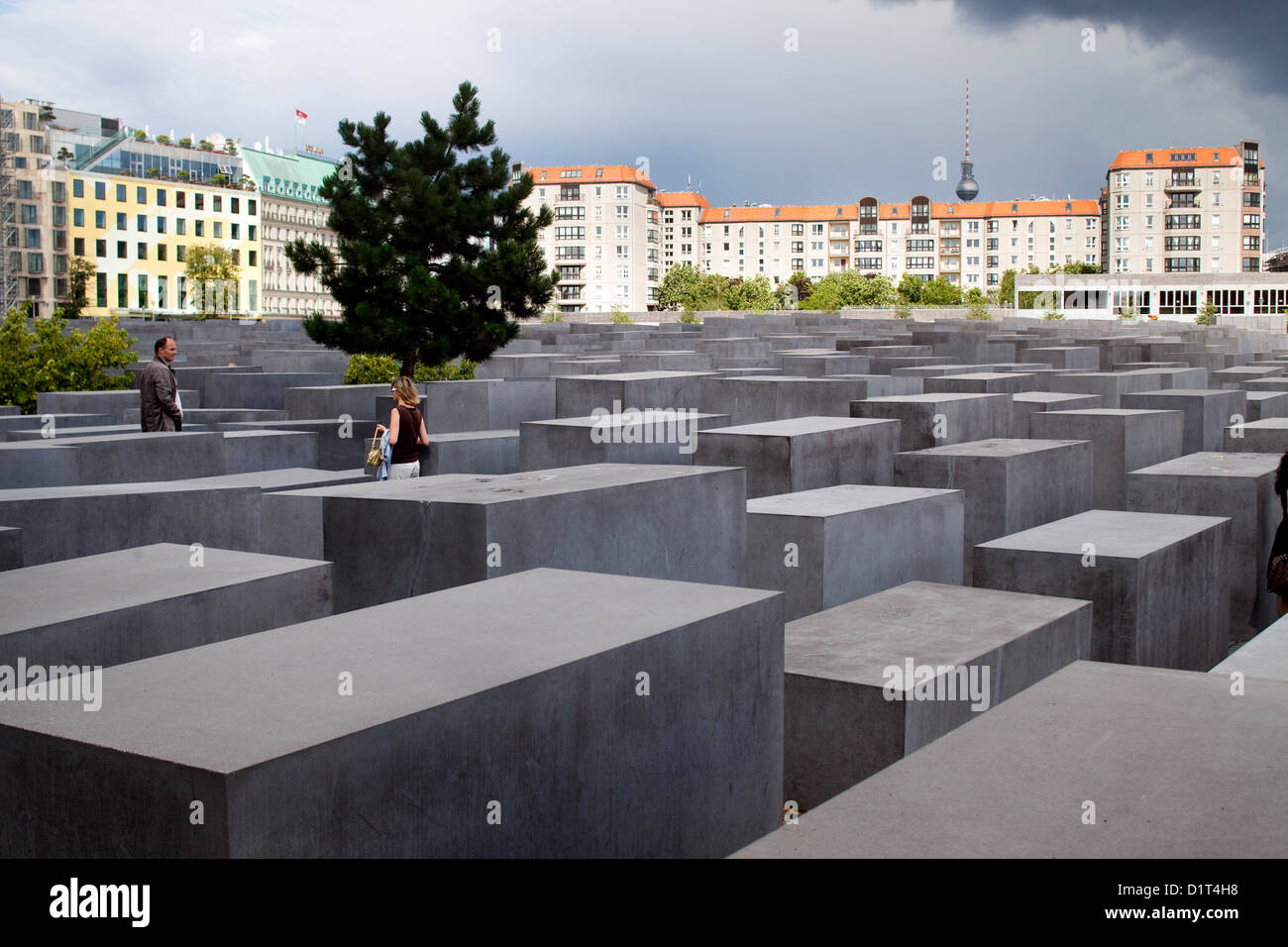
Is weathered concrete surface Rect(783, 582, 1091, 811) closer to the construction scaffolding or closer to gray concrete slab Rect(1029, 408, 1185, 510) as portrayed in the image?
gray concrete slab Rect(1029, 408, 1185, 510)

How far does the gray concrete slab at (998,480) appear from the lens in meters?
9.65

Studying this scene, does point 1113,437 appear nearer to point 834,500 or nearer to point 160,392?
point 834,500

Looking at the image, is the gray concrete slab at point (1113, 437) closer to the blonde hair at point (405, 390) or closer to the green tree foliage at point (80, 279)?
the blonde hair at point (405, 390)

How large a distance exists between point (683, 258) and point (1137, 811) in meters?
156

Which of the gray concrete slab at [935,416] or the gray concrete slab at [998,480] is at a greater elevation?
the gray concrete slab at [935,416]

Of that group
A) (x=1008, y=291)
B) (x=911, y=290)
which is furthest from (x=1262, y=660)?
(x=1008, y=291)

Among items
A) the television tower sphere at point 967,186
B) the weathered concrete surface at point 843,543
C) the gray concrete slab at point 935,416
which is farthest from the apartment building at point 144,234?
the television tower sphere at point 967,186

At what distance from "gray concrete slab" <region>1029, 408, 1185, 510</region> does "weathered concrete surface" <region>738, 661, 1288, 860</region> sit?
8304 mm

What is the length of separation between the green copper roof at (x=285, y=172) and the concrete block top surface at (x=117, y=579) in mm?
101054

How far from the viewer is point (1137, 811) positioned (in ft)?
9.51

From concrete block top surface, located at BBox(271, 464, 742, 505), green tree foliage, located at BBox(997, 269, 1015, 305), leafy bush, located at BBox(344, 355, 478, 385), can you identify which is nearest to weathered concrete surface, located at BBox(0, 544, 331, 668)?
concrete block top surface, located at BBox(271, 464, 742, 505)
